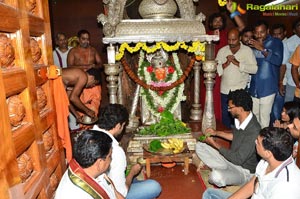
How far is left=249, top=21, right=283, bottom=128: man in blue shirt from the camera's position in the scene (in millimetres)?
5113

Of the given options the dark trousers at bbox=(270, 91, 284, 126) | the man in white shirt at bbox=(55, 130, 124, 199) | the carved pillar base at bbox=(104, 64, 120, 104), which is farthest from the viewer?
the dark trousers at bbox=(270, 91, 284, 126)

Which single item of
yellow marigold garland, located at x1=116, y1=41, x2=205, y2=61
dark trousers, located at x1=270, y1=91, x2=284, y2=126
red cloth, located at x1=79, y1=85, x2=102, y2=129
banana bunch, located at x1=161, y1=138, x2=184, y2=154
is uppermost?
yellow marigold garland, located at x1=116, y1=41, x2=205, y2=61

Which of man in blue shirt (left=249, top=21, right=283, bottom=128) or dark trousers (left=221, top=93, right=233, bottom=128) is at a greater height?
man in blue shirt (left=249, top=21, right=283, bottom=128)

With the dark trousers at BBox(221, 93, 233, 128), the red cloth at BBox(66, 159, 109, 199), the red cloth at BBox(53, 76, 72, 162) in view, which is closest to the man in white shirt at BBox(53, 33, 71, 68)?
the dark trousers at BBox(221, 93, 233, 128)

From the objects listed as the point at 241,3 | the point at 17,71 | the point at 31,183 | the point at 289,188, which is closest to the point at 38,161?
the point at 31,183

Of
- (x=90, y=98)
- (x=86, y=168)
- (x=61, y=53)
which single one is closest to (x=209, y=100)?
(x=90, y=98)

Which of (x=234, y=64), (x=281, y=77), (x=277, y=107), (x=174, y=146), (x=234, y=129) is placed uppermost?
(x=234, y=64)

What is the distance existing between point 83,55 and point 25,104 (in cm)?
443

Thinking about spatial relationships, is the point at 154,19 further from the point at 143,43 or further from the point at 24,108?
the point at 24,108

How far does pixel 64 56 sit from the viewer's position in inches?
251

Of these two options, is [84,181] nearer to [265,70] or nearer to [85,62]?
[265,70]

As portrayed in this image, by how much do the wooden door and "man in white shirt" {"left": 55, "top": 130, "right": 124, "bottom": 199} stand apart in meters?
0.26

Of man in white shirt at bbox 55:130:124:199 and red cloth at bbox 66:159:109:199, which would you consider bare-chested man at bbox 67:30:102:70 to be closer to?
man in white shirt at bbox 55:130:124:199

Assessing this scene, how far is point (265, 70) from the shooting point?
17.3ft
